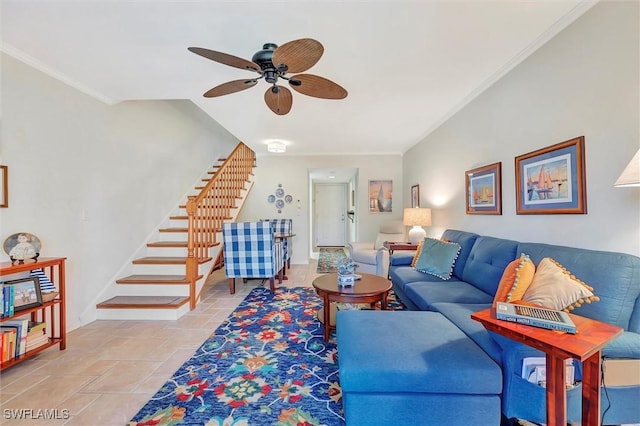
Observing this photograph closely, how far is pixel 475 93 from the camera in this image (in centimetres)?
283

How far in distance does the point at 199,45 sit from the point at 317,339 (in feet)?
8.42

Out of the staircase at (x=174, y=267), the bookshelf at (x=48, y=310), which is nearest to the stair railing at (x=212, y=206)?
the staircase at (x=174, y=267)

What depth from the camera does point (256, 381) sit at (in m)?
1.82

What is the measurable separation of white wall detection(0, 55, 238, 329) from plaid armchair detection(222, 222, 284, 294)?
4.06 ft

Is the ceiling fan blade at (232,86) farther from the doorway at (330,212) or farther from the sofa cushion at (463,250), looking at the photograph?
the doorway at (330,212)

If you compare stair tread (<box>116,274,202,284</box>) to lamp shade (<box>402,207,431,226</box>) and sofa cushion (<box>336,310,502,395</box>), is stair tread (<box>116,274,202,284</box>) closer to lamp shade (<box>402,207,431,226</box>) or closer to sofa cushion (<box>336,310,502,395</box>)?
sofa cushion (<box>336,310,502,395</box>)

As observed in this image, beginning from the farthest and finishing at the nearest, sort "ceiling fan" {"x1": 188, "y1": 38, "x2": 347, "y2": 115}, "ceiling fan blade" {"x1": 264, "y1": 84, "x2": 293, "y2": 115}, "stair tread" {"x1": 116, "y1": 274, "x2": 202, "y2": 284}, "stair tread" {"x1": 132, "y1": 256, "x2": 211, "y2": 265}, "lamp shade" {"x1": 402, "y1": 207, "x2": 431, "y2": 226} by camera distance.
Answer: "lamp shade" {"x1": 402, "y1": 207, "x2": 431, "y2": 226} → "stair tread" {"x1": 132, "y1": 256, "x2": 211, "y2": 265} → "stair tread" {"x1": 116, "y1": 274, "x2": 202, "y2": 284} → "ceiling fan blade" {"x1": 264, "y1": 84, "x2": 293, "y2": 115} → "ceiling fan" {"x1": 188, "y1": 38, "x2": 347, "y2": 115}

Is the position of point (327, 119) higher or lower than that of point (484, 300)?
higher

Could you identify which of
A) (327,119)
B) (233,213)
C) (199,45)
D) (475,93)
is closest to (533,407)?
(475,93)

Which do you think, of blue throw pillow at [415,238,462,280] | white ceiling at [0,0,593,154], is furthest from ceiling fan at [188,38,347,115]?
blue throw pillow at [415,238,462,280]

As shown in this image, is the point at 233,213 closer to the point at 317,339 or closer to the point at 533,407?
the point at 317,339

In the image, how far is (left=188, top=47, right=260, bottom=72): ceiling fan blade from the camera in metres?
1.51

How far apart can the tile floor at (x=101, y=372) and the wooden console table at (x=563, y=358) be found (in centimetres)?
205

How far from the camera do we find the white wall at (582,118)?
4.85 feet
